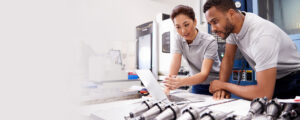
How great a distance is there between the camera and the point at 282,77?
45.0 inches

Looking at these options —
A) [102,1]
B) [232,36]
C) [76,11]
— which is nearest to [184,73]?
[232,36]

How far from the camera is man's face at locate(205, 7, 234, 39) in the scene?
Result: 108cm

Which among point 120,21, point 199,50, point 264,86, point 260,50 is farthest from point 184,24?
point 120,21

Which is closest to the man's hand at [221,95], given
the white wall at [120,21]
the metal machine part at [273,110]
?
the metal machine part at [273,110]

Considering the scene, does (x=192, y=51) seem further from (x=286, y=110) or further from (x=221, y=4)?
(x=286, y=110)

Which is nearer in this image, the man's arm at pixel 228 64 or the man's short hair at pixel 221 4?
the man's short hair at pixel 221 4

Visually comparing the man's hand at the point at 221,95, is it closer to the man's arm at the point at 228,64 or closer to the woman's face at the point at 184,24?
the man's arm at the point at 228,64

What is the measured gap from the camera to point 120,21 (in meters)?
4.19

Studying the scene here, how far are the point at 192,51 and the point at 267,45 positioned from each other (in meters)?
0.60

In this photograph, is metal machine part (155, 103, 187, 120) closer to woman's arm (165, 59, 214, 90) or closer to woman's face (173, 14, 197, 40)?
woman's arm (165, 59, 214, 90)

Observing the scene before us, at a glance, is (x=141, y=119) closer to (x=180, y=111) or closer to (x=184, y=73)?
(x=180, y=111)

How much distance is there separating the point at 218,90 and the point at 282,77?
1.38ft

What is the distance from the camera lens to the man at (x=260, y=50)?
94 centimetres

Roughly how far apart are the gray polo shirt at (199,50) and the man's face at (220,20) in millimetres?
256
